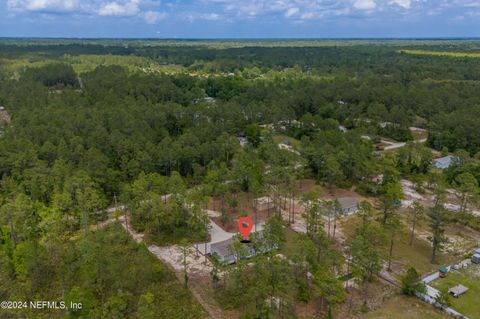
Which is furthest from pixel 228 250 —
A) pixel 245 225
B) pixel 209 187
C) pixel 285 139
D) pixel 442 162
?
pixel 285 139

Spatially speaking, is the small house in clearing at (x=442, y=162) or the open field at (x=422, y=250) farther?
the small house in clearing at (x=442, y=162)

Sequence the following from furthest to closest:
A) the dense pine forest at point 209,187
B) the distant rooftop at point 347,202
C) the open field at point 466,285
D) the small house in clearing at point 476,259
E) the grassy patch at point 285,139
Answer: the grassy patch at point 285,139 → the distant rooftop at point 347,202 → the small house in clearing at point 476,259 → the dense pine forest at point 209,187 → the open field at point 466,285

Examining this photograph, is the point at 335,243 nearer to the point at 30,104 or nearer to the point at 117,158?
the point at 117,158

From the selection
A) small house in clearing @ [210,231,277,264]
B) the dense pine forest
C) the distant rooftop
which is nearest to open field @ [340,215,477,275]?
the dense pine forest

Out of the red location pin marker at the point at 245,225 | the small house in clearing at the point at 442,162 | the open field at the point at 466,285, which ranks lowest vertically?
the open field at the point at 466,285

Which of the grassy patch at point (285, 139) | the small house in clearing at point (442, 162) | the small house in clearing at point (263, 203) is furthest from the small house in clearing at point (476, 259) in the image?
the grassy patch at point (285, 139)

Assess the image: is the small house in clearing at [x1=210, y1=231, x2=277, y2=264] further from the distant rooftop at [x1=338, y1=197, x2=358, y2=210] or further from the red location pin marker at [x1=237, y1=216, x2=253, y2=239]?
the distant rooftop at [x1=338, y1=197, x2=358, y2=210]

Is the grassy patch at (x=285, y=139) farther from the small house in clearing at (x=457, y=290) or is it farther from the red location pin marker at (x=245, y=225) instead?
the small house in clearing at (x=457, y=290)
